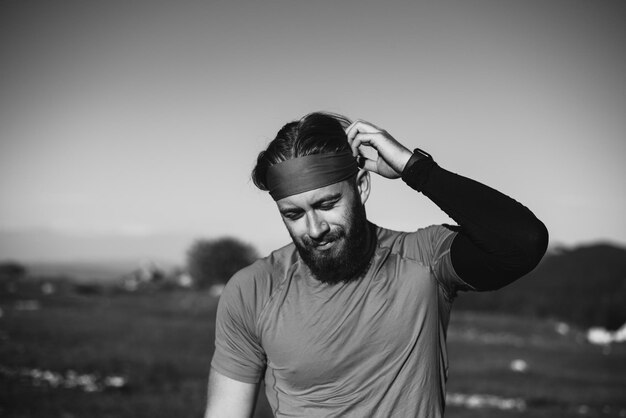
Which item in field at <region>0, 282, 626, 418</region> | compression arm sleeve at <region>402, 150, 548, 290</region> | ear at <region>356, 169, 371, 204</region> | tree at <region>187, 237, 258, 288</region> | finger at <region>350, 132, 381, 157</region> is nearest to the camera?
compression arm sleeve at <region>402, 150, 548, 290</region>

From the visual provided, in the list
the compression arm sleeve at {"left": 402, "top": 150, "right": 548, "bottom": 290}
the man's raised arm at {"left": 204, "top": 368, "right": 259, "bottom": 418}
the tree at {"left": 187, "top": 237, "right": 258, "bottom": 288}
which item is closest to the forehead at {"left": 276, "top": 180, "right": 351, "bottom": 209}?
the compression arm sleeve at {"left": 402, "top": 150, "right": 548, "bottom": 290}

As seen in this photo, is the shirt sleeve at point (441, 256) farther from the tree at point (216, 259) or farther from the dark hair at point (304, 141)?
the tree at point (216, 259)

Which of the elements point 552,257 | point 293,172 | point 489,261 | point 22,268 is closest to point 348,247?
point 293,172

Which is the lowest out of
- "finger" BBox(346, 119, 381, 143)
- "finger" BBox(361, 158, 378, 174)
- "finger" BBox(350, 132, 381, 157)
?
"finger" BBox(361, 158, 378, 174)

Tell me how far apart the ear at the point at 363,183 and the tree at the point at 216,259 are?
41124mm

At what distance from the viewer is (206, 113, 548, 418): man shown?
290 cm

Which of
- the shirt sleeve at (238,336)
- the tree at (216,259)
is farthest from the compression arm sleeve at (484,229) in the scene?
the tree at (216,259)

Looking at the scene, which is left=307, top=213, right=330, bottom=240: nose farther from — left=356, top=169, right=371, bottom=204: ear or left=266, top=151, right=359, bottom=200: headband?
left=356, top=169, right=371, bottom=204: ear

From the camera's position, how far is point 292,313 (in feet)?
10.0

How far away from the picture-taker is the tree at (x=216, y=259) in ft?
148

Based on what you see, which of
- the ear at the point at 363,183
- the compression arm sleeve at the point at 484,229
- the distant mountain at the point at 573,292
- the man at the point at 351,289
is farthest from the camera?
the distant mountain at the point at 573,292

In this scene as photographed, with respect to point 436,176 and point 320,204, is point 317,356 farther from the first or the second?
point 436,176

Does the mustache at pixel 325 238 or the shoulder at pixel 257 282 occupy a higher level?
the mustache at pixel 325 238

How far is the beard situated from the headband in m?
0.20
